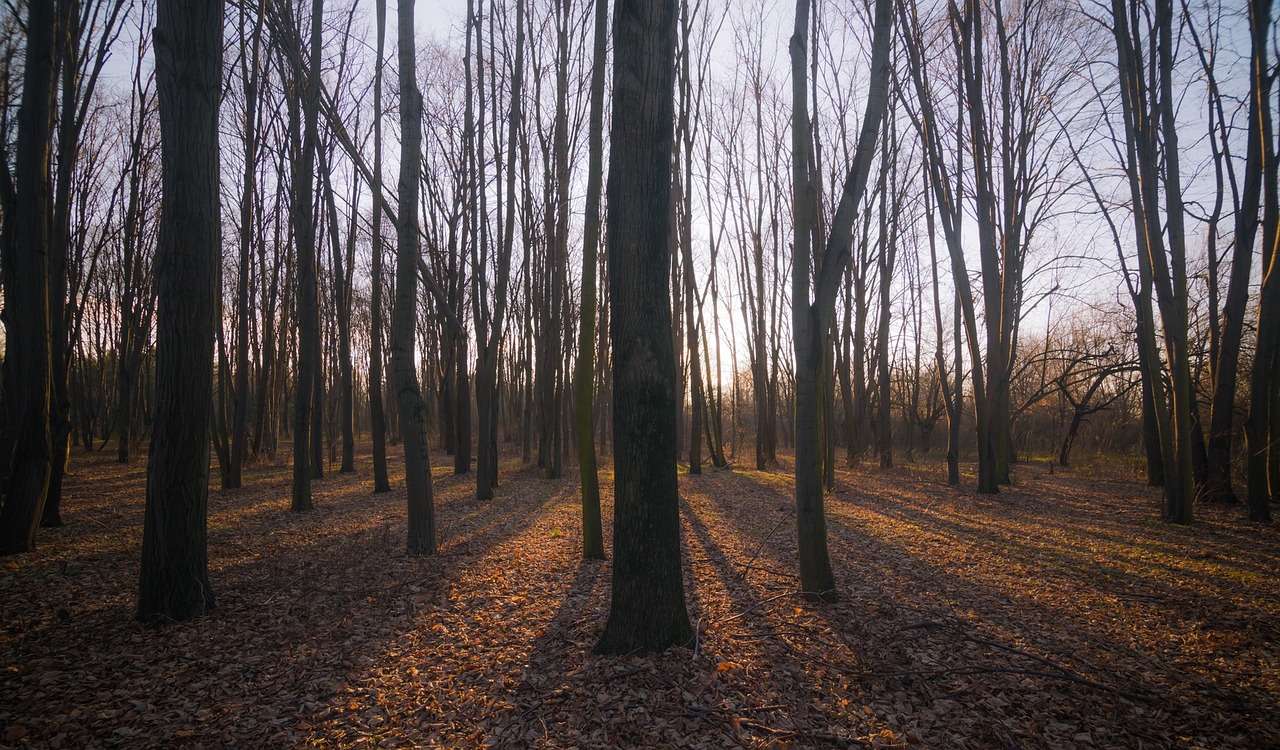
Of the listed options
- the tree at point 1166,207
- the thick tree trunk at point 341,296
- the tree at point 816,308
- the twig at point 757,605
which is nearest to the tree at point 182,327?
the twig at point 757,605

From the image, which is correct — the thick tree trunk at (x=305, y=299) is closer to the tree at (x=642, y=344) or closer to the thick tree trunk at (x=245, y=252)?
the thick tree trunk at (x=245, y=252)

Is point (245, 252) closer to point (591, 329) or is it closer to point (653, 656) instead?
point (591, 329)

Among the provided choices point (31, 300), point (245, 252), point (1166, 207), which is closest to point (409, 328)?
point (31, 300)

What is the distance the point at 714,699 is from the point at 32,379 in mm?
7267

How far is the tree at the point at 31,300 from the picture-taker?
570 centimetres

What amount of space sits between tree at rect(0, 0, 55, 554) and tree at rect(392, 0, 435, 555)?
3439mm

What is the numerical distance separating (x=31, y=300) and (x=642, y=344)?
6.71 meters

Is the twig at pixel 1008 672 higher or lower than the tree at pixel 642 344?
lower

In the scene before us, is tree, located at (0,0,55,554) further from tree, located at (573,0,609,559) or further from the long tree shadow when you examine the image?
the long tree shadow

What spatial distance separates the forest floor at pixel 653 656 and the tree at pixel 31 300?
0.60 metres

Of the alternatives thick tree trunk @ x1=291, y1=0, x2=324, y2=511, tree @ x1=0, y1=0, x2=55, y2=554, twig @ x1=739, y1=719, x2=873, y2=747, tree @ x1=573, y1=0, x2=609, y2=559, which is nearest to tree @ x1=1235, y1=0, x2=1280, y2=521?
twig @ x1=739, y1=719, x2=873, y2=747

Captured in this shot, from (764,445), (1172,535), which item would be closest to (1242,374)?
(1172,535)

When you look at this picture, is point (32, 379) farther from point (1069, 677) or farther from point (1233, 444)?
point (1233, 444)

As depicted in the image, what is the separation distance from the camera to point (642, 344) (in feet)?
12.0
